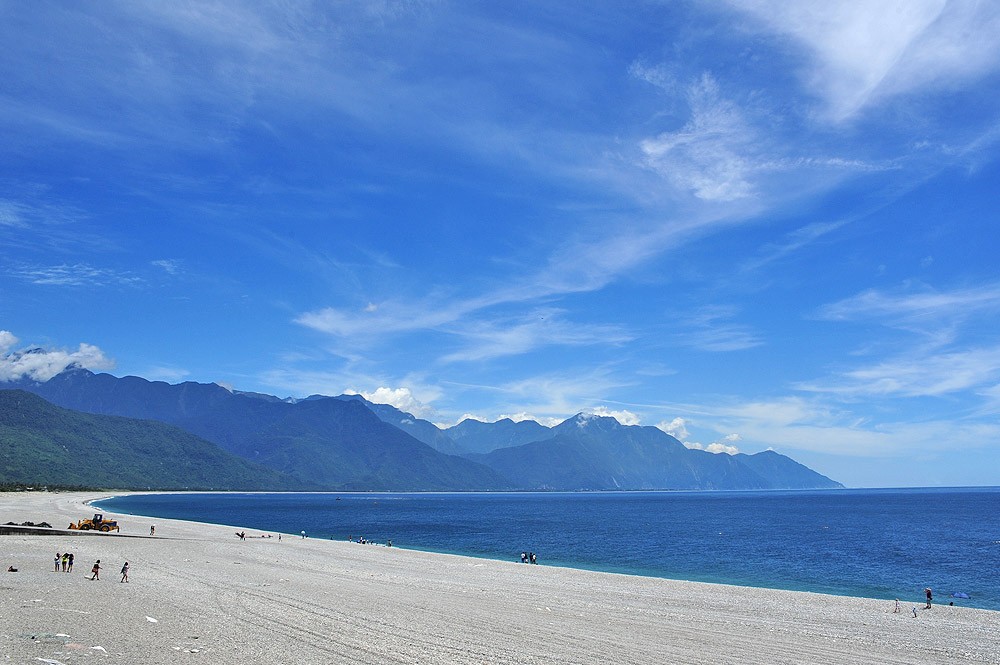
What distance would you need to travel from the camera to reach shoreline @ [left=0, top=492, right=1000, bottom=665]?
2227 centimetres

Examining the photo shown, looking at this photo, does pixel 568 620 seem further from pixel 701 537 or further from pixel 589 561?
pixel 701 537

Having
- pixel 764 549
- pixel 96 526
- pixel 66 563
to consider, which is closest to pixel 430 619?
pixel 66 563

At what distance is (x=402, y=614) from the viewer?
29.8 metres

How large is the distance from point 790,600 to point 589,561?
29116 mm

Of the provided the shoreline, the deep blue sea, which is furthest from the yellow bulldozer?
the deep blue sea

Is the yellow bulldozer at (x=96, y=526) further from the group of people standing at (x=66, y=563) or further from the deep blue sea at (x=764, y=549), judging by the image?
the group of people standing at (x=66, y=563)

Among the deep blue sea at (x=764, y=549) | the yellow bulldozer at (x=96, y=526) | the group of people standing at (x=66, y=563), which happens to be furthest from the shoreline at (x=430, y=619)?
the yellow bulldozer at (x=96, y=526)

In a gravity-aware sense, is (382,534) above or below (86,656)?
below

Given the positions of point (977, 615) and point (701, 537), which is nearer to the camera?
point (977, 615)

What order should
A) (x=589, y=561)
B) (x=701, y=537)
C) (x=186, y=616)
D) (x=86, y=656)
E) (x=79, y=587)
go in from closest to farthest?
(x=86, y=656) → (x=186, y=616) → (x=79, y=587) → (x=589, y=561) → (x=701, y=537)

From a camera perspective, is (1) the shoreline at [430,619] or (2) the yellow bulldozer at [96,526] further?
(2) the yellow bulldozer at [96,526]

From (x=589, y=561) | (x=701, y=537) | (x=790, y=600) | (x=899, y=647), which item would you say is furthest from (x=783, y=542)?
(x=899, y=647)

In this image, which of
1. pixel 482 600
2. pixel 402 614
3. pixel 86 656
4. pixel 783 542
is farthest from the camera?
pixel 783 542

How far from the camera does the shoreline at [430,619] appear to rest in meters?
22.3
